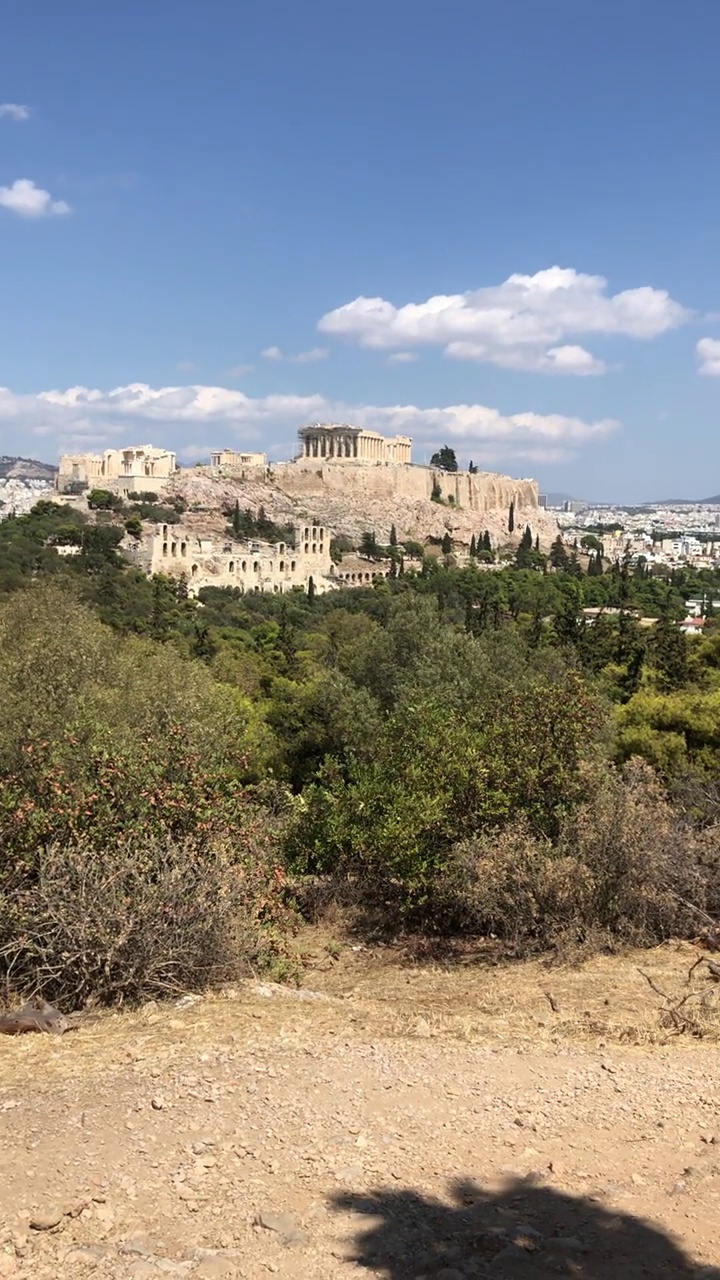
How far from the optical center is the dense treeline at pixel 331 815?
24.5 feet

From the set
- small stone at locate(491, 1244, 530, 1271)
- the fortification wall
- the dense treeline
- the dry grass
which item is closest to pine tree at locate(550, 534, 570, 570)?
the fortification wall

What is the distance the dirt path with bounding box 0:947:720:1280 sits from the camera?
4125mm

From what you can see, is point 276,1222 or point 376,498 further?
point 376,498

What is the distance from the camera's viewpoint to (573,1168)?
192 inches

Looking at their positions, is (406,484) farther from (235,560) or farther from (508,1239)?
(508,1239)

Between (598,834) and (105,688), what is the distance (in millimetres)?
7635

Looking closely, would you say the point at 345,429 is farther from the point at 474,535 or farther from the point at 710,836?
the point at 710,836

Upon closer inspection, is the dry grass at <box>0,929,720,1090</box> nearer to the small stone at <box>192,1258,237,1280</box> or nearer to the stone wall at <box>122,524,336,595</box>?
the small stone at <box>192,1258,237,1280</box>

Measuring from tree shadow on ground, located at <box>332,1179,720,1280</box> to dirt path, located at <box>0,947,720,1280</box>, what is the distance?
11mm

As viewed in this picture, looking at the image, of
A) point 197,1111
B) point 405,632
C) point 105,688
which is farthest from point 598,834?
point 405,632

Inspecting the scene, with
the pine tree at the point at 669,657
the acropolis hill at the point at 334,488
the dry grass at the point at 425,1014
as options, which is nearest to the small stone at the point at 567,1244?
the dry grass at the point at 425,1014

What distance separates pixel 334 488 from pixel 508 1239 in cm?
9477

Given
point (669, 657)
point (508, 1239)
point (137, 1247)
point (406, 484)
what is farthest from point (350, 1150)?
point (406, 484)

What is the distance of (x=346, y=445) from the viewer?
4213 inches
